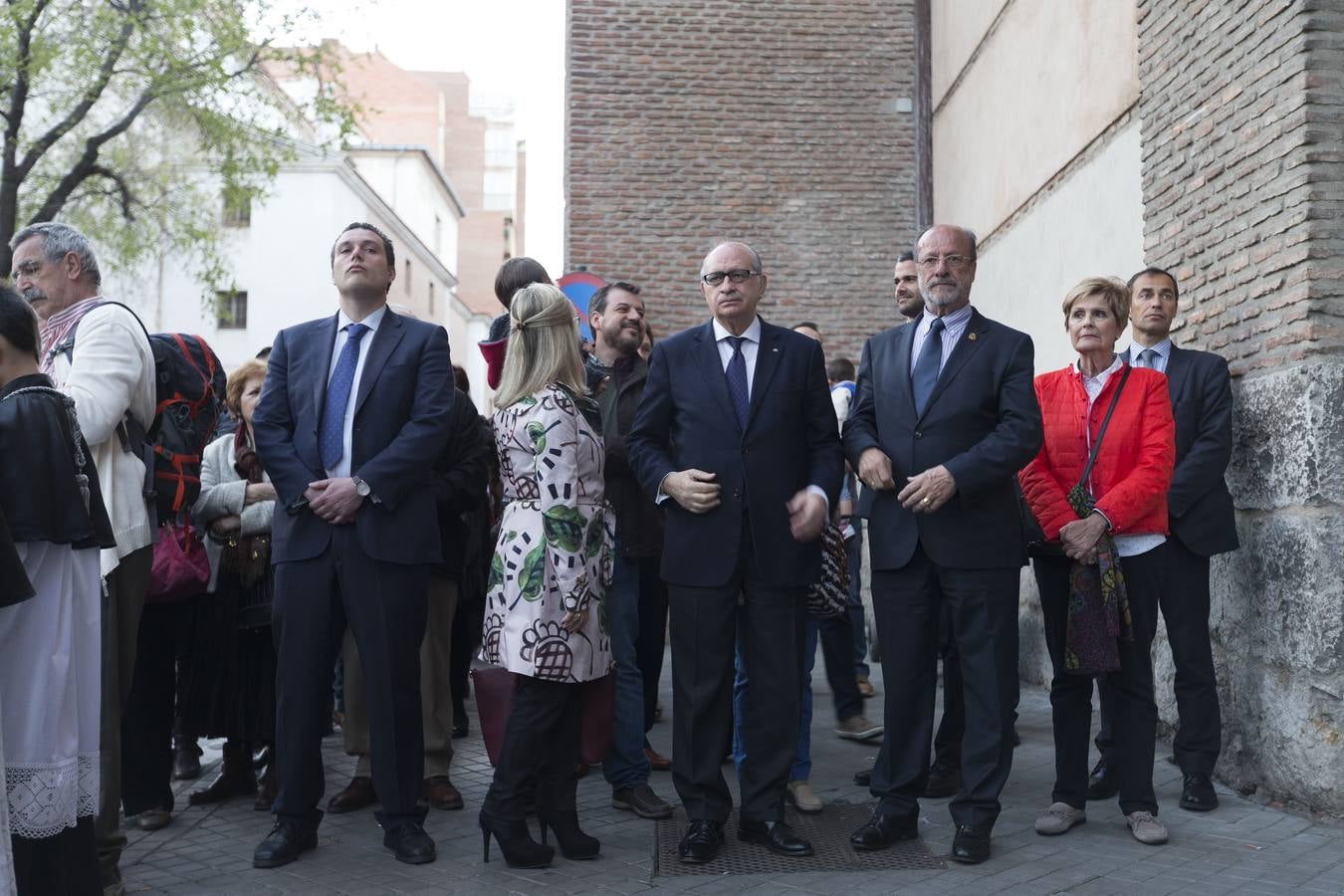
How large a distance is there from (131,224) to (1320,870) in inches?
845

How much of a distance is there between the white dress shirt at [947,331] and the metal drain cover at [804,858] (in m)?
1.77

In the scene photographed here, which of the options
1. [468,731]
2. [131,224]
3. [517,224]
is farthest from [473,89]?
[468,731]

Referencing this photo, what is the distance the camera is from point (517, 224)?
243 ft

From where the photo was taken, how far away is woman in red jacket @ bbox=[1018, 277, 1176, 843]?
484 cm

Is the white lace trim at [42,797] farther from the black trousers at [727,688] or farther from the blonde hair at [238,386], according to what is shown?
the blonde hair at [238,386]

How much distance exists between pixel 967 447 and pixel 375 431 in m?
2.20

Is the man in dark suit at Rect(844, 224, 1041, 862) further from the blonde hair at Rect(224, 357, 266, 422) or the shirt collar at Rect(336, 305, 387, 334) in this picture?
the blonde hair at Rect(224, 357, 266, 422)

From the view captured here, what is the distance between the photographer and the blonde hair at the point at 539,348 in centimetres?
468

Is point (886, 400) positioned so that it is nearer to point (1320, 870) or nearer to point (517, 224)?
point (1320, 870)

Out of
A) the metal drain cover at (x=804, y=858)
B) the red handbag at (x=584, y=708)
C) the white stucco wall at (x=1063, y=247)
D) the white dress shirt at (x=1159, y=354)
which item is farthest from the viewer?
the white stucco wall at (x=1063, y=247)

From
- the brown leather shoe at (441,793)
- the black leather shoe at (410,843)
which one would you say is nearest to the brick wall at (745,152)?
the brown leather shoe at (441,793)

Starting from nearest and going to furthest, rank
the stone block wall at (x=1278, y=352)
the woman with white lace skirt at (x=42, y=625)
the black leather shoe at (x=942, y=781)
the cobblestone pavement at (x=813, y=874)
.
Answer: the woman with white lace skirt at (x=42, y=625), the cobblestone pavement at (x=813, y=874), the stone block wall at (x=1278, y=352), the black leather shoe at (x=942, y=781)

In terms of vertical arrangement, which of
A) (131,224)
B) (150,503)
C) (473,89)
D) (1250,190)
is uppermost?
(473,89)

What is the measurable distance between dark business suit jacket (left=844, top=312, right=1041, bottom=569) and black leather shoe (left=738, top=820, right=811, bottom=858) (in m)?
1.03
